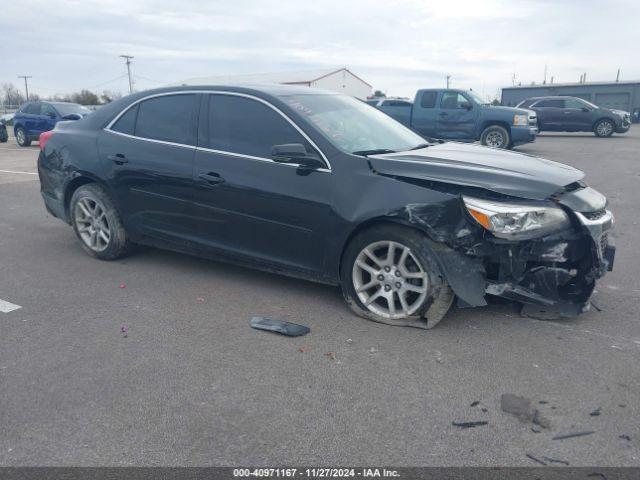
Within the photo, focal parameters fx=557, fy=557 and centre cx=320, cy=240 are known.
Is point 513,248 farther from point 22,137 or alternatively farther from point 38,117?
point 22,137

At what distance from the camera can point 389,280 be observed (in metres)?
4.02

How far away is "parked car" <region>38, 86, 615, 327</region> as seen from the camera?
377 centimetres

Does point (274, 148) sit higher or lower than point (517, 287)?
higher

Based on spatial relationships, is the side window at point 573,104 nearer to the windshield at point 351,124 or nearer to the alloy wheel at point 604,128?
the alloy wheel at point 604,128

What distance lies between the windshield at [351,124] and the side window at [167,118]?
94 cm

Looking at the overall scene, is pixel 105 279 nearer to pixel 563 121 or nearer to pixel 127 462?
pixel 127 462

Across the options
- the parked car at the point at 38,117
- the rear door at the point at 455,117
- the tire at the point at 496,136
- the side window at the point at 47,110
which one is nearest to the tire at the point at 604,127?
the tire at the point at 496,136

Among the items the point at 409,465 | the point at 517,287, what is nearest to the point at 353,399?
the point at 409,465

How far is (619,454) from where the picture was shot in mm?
2584

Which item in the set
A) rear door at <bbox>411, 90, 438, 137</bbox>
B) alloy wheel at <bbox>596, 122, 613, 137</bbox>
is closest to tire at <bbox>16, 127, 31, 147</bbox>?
rear door at <bbox>411, 90, 438, 137</bbox>

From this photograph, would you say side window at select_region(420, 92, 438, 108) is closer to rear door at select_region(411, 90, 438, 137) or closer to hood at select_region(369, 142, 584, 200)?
rear door at select_region(411, 90, 438, 137)

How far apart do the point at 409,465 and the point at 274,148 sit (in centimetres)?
247

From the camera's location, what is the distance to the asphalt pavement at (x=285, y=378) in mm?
2652

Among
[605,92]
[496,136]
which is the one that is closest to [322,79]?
[605,92]
